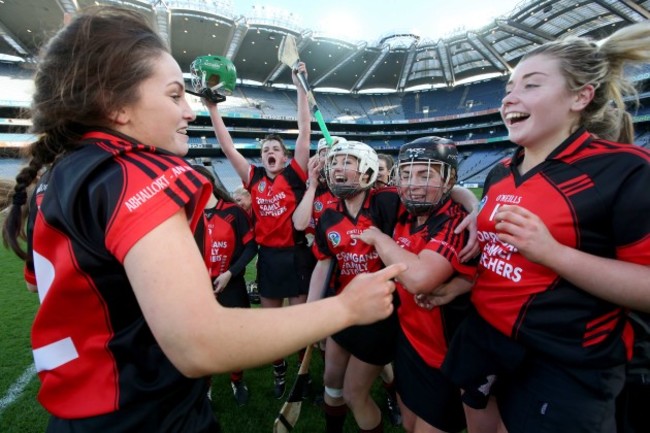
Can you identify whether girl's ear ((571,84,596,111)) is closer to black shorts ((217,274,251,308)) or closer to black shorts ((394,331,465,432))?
black shorts ((394,331,465,432))

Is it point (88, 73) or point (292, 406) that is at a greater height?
point (88, 73)

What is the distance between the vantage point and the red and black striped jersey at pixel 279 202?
414 centimetres

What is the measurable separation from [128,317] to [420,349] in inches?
69.2

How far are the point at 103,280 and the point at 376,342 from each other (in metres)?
2.03

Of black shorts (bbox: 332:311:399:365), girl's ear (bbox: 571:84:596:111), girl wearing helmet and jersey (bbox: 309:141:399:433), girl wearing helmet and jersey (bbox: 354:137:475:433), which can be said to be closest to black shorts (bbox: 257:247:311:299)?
girl wearing helmet and jersey (bbox: 309:141:399:433)

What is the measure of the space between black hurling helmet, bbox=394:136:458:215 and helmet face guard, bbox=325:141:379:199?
1.62ft

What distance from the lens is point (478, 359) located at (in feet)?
5.74

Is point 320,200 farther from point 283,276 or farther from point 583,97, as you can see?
point 583,97

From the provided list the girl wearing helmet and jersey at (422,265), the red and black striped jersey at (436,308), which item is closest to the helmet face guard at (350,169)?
the girl wearing helmet and jersey at (422,265)

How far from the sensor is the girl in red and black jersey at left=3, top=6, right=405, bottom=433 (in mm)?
850

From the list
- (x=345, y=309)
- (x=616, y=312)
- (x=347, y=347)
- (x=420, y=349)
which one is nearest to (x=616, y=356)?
(x=616, y=312)

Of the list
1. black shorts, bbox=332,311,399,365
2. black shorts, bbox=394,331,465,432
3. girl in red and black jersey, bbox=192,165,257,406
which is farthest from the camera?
girl in red and black jersey, bbox=192,165,257,406

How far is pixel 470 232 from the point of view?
2.02m

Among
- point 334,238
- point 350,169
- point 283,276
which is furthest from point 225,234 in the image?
point 350,169
